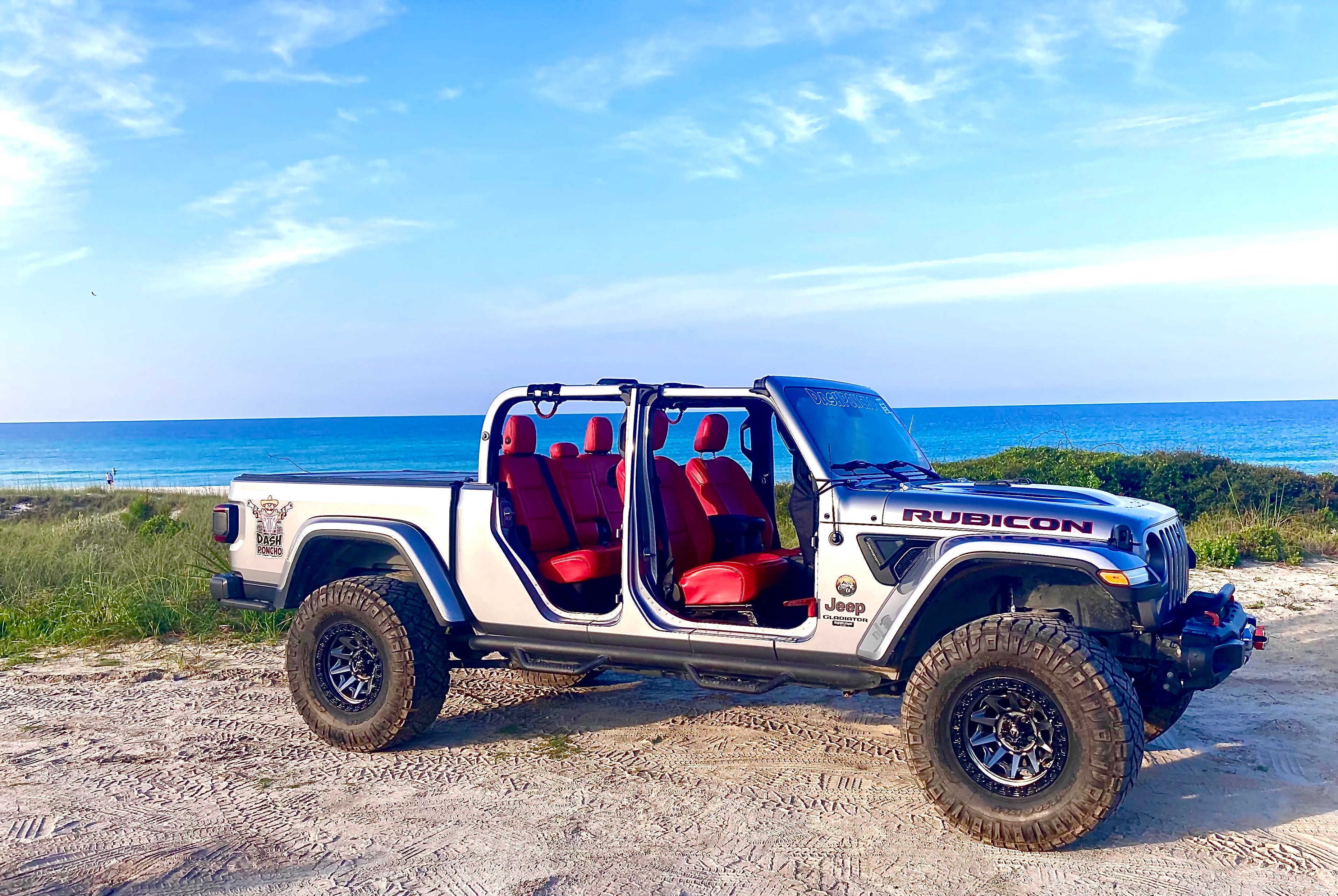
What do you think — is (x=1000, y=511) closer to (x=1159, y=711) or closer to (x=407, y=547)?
(x=1159, y=711)

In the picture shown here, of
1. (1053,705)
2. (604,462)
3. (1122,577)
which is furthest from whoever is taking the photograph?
(604,462)

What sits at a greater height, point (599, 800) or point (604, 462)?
point (604, 462)

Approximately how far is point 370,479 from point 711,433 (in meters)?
2.03

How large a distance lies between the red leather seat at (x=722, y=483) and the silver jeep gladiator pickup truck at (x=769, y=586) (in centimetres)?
2

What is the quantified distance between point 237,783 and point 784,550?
3290 millimetres

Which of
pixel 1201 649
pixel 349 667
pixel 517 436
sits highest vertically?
pixel 517 436

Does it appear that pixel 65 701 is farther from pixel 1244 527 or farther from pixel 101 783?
pixel 1244 527

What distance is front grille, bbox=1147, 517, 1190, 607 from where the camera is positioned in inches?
184

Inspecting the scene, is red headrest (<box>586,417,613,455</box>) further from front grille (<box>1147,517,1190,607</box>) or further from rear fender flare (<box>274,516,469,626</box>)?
front grille (<box>1147,517,1190,607</box>)

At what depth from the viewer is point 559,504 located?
20.2 feet

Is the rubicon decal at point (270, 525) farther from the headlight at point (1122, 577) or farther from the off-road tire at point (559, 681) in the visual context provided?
the headlight at point (1122, 577)

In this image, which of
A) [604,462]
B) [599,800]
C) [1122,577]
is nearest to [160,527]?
[604,462]

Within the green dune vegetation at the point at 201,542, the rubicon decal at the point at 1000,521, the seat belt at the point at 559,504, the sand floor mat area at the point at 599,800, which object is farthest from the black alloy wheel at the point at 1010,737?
the green dune vegetation at the point at 201,542

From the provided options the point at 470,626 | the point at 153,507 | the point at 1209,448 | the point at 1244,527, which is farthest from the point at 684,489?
the point at 1209,448
